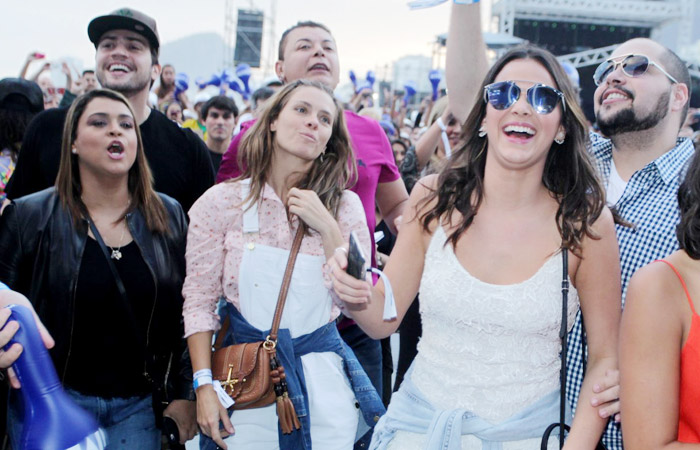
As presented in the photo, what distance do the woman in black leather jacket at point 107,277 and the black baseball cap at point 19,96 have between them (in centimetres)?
227

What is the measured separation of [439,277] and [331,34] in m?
1.95

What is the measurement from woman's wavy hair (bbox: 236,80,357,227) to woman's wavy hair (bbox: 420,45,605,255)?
1.79ft

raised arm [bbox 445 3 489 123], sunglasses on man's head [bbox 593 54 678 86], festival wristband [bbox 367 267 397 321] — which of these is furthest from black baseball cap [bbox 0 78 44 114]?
sunglasses on man's head [bbox 593 54 678 86]

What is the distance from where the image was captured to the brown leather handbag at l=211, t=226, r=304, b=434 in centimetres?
247

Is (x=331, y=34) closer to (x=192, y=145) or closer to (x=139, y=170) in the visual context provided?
(x=192, y=145)

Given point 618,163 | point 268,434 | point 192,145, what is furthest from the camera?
point 192,145

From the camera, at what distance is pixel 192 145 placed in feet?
11.6

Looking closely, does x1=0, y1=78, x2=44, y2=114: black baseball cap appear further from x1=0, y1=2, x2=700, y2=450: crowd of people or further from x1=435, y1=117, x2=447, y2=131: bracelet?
x1=435, y1=117, x2=447, y2=131: bracelet

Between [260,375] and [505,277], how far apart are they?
98cm

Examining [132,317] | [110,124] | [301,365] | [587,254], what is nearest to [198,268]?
[132,317]

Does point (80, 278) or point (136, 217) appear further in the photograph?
point (136, 217)

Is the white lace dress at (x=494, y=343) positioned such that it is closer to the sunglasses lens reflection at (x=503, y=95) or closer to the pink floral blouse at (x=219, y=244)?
the sunglasses lens reflection at (x=503, y=95)

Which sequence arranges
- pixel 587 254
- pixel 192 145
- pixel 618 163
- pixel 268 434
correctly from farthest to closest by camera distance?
1. pixel 192 145
2. pixel 618 163
3. pixel 268 434
4. pixel 587 254

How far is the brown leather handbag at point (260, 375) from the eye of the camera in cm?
247
